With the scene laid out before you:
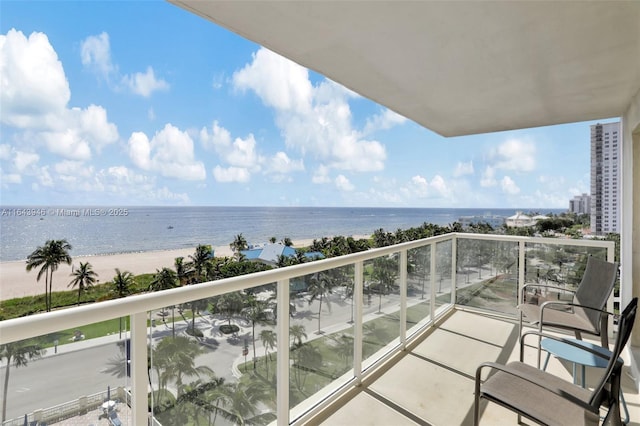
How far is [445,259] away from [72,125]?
114 feet

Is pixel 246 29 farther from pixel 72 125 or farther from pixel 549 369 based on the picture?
pixel 72 125

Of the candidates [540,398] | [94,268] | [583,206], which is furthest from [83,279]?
[583,206]

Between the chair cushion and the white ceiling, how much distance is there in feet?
6.12

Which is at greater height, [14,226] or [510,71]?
[510,71]

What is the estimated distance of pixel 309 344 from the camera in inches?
84.4

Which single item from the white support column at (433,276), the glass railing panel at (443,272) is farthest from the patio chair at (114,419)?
the glass railing panel at (443,272)

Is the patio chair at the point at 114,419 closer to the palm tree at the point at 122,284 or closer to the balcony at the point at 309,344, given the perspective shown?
the balcony at the point at 309,344

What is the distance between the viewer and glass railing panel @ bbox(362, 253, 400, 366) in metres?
2.71

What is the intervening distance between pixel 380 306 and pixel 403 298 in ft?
1.46

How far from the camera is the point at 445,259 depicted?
4230mm

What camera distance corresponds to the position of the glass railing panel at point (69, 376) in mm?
982

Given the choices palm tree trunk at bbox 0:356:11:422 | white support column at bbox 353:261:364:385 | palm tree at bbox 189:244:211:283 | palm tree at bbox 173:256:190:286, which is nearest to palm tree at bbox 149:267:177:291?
palm tree at bbox 173:256:190:286

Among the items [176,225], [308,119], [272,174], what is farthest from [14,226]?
[308,119]

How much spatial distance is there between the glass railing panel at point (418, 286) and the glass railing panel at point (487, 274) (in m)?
0.91
